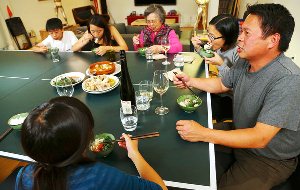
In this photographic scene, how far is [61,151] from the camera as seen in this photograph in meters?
0.67

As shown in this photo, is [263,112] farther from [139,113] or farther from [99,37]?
[99,37]

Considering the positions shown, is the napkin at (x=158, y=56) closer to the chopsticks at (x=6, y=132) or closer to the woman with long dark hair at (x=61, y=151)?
the chopsticks at (x=6, y=132)

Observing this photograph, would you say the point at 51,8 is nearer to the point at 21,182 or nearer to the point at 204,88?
the point at 204,88

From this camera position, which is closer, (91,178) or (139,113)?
(91,178)

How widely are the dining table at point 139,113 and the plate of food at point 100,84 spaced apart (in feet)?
0.12

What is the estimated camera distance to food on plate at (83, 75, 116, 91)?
5.36 ft

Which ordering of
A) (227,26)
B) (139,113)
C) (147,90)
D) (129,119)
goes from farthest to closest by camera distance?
(227,26)
(147,90)
(139,113)
(129,119)

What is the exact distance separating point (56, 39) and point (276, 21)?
2.55m

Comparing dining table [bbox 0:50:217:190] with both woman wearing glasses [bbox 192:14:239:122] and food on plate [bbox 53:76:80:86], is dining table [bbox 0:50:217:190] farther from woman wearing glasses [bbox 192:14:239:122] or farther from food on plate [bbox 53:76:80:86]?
woman wearing glasses [bbox 192:14:239:122]

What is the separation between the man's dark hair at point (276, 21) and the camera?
1134 mm

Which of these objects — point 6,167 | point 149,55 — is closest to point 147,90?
point 149,55

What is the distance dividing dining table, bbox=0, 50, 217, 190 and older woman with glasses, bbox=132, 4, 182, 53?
175 mm

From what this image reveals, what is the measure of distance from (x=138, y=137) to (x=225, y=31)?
140 cm

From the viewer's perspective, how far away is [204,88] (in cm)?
158
